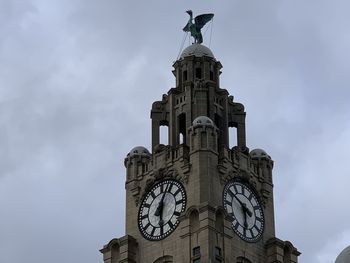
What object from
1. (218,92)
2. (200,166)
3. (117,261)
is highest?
(218,92)

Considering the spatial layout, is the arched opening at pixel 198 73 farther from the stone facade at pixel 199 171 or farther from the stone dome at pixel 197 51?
the stone dome at pixel 197 51

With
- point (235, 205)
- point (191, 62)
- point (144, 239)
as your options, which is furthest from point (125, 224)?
point (191, 62)

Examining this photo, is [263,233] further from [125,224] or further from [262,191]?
[125,224]

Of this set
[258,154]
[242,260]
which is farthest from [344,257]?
[258,154]

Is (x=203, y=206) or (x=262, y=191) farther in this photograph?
(x=262, y=191)

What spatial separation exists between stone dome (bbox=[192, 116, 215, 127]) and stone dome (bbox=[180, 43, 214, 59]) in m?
8.05

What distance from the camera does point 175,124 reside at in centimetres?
9031

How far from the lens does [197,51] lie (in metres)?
94.1

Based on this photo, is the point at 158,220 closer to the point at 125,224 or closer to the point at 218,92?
the point at 125,224

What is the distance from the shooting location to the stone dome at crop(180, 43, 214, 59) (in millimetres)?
93838

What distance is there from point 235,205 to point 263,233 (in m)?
2.93

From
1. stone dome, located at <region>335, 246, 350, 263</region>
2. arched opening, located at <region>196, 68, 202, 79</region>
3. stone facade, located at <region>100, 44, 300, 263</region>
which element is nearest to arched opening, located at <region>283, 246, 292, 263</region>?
stone facade, located at <region>100, 44, 300, 263</region>

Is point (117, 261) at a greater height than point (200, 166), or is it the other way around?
point (200, 166)

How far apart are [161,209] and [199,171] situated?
12.6 feet
